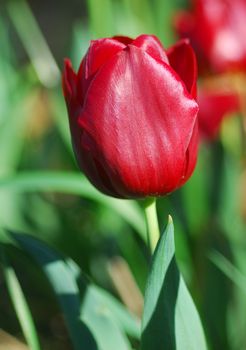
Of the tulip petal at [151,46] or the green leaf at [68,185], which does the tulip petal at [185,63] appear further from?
the green leaf at [68,185]

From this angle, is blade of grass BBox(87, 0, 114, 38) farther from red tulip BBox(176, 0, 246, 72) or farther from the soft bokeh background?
red tulip BBox(176, 0, 246, 72)

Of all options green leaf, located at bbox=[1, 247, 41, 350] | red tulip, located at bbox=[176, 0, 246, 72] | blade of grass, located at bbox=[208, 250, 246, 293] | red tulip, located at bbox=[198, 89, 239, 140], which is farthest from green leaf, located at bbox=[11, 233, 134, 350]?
red tulip, located at bbox=[176, 0, 246, 72]

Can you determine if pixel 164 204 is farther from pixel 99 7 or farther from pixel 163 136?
pixel 163 136

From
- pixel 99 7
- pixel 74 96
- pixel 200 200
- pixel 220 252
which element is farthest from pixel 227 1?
pixel 74 96

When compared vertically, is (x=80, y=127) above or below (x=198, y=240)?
above

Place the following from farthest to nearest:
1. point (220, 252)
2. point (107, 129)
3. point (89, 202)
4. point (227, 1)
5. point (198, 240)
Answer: point (89, 202)
point (227, 1)
point (198, 240)
point (220, 252)
point (107, 129)

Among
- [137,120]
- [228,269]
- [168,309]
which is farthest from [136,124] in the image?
[228,269]

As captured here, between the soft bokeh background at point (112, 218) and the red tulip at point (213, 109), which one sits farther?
the red tulip at point (213, 109)

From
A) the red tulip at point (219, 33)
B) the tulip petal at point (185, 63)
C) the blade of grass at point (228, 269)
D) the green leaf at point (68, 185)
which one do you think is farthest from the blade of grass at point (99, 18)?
the tulip petal at point (185, 63)
